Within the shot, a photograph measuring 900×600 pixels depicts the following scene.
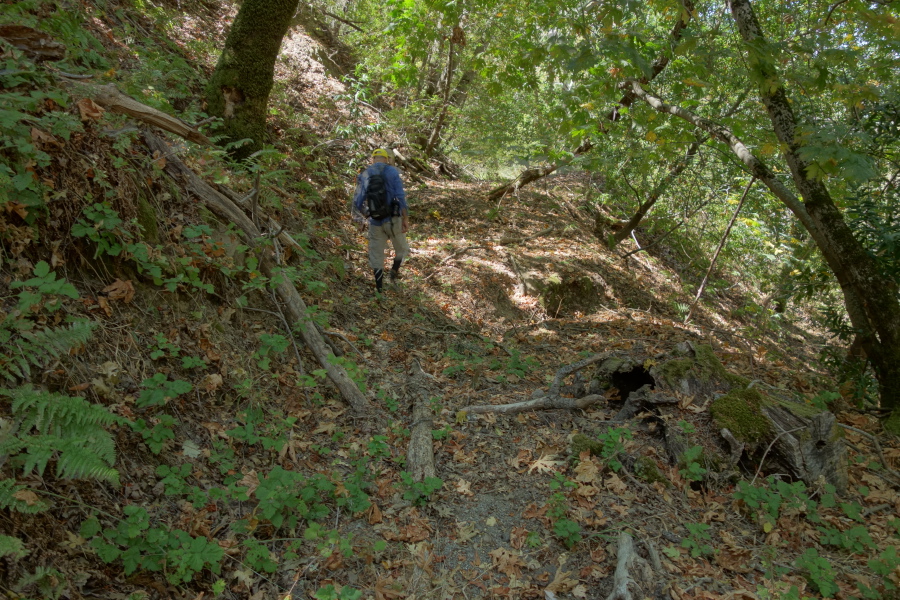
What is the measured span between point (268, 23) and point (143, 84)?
71.6 inches

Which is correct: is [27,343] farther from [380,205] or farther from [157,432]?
[380,205]

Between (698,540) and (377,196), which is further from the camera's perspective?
(377,196)

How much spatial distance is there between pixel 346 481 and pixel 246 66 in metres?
5.67

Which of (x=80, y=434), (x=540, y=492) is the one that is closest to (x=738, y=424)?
(x=540, y=492)

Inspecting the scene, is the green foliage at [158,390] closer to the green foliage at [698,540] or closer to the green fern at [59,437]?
the green fern at [59,437]

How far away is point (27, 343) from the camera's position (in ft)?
8.41

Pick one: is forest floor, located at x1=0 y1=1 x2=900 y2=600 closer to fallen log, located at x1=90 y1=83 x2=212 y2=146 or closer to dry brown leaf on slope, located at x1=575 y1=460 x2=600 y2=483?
dry brown leaf on slope, located at x1=575 y1=460 x2=600 y2=483

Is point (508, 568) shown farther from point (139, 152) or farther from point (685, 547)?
point (139, 152)

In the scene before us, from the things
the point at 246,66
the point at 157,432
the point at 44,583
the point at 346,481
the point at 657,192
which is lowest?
the point at 346,481

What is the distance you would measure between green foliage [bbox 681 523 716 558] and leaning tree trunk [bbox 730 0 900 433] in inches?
146

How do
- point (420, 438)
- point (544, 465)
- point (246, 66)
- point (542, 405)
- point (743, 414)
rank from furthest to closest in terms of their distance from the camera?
point (246, 66), point (542, 405), point (743, 414), point (420, 438), point (544, 465)

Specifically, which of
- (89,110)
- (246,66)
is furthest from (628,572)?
(246,66)

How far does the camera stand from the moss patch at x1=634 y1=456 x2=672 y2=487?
3.96m

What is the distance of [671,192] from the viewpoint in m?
11.6
